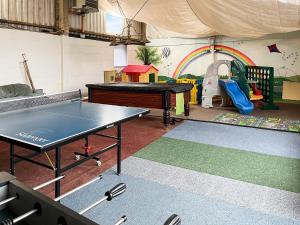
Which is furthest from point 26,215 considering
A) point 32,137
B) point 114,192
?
point 32,137

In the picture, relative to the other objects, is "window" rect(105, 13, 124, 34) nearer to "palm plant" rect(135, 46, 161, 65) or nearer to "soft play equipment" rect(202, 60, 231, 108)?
"palm plant" rect(135, 46, 161, 65)

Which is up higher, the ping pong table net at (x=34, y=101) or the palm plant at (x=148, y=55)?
the palm plant at (x=148, y=55)

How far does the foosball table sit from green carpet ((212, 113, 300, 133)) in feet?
15.6

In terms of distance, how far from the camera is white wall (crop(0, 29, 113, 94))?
240 inches

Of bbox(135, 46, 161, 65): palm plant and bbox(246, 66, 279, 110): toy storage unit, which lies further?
bbox(135, 46, 161, 65): palm plant

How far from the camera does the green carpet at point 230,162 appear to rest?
9.75 ft

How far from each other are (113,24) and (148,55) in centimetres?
211

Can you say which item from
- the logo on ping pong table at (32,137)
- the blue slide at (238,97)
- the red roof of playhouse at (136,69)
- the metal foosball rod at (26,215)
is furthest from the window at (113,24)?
the metal foosball rod at (26,215)

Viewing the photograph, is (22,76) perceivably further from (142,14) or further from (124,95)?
(142,14)

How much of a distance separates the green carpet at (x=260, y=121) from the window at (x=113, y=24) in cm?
518

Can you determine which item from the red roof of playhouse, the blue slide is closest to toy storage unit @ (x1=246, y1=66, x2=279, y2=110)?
the blue slide

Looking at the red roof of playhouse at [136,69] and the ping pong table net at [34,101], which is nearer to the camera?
the ping pong table net at [34,101]

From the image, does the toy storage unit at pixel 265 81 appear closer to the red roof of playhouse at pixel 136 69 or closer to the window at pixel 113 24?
the red roof of playhouse at pixel 136 69

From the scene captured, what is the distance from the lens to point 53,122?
2367 mm
